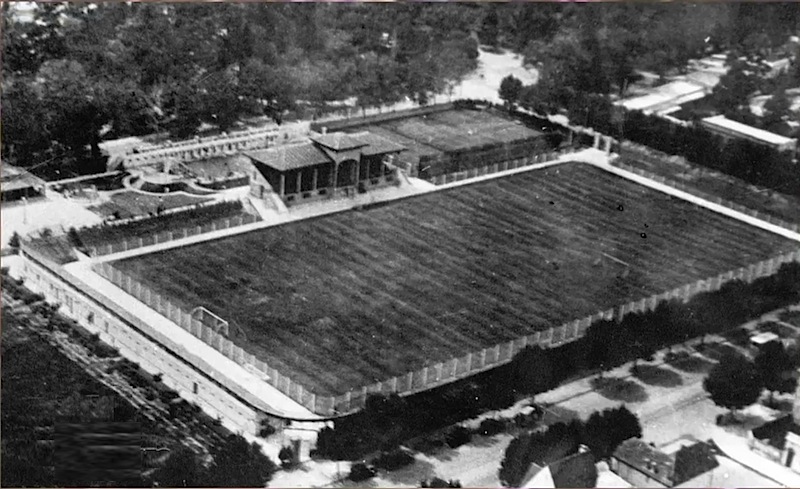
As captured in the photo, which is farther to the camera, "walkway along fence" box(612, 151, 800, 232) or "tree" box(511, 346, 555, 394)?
"walkway along fence" box(612, 151, 800, 232)

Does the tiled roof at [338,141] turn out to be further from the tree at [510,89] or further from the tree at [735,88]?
the tree at [735,88]

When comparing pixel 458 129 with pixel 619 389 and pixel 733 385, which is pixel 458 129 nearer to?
pixel 619 389

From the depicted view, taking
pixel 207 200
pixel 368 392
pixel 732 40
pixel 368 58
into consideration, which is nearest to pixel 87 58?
pixel 207 200

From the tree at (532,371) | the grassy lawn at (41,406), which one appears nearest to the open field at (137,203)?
the grassy lawn at (41,406)

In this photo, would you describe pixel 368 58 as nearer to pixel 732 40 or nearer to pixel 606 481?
pixel 732 40

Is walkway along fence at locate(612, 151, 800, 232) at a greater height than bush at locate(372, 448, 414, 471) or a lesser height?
greater

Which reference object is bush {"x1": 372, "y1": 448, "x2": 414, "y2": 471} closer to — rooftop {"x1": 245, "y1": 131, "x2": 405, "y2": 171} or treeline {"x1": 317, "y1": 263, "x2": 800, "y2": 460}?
treeline {"x1": 317, "y1": 263, "x2": 800, "y2": 460}

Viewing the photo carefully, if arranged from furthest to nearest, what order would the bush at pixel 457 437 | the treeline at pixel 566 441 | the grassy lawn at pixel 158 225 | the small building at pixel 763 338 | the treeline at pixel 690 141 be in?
the treeline at pixel 690 141
the grassy lawn at pixel 158 225
the small building at pixel 763 338
the bush at pixel 457 437
the treeline at pixel 566 441

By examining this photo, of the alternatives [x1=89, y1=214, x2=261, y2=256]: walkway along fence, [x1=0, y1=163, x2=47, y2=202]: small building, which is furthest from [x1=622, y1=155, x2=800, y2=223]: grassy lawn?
[x1=0, y1=163, x2=47, y2=202]: small building
